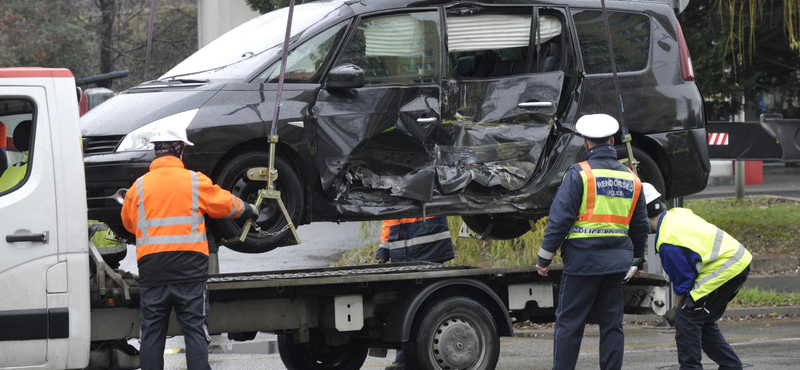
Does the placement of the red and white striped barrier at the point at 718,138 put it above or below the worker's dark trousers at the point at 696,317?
above

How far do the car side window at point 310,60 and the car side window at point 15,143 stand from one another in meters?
1.58

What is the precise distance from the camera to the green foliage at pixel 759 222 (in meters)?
14.5

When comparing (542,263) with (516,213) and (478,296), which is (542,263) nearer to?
(478,296)

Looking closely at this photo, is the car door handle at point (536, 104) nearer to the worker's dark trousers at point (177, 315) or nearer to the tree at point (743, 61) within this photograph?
the worker's dark trousers at point (177, 315)

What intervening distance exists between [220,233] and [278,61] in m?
1.18

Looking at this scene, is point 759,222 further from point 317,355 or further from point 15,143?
point 15,143

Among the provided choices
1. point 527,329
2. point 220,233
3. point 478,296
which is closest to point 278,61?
point 220,233

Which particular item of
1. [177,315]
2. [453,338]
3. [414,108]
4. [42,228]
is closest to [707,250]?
[453,338]

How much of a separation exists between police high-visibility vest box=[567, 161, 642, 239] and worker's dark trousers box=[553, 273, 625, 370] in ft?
0.90

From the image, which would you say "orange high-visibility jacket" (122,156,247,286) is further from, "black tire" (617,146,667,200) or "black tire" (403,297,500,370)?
"black tire" (617,146,667,200)

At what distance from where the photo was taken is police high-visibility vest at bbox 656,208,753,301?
634 centimetres

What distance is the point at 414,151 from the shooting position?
24.0ft

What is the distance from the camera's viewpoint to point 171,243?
5.92 meters

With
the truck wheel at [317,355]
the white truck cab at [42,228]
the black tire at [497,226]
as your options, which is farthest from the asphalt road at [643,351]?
the white truck cab at [42,228]
